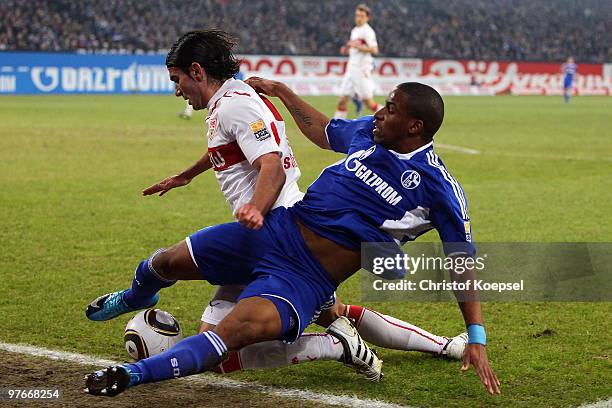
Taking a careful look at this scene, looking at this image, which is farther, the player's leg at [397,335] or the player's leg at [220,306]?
the player's leg at [397,335]

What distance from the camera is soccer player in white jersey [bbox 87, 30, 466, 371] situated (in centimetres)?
430

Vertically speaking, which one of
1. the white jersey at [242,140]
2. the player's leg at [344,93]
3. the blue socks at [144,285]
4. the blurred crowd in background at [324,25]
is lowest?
the blue socks at [144,285]

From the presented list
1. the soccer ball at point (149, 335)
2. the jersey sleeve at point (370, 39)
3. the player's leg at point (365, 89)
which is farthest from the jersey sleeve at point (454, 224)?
the jersey sleeve at point (370, 39)

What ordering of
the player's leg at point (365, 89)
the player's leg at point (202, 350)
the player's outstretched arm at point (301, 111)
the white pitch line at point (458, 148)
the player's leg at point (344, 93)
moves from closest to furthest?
the player's leg at point (202, 350)
the player's outstretched arm at point (301, 111)
the white pitch line at point (458, 148)
the player's leg at point (344, 93)
the player's leg at point (365, 89)

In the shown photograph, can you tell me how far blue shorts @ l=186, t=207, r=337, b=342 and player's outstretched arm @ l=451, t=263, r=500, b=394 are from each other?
0.57 m

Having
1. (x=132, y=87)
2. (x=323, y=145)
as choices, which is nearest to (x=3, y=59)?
(x=132, y=87)

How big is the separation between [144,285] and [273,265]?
30.8 inches

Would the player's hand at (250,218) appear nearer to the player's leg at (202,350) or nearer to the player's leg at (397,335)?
the player's leg at (202,350)

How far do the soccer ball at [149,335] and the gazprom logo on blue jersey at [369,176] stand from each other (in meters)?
1.19

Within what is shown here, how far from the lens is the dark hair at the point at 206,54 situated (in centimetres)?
453

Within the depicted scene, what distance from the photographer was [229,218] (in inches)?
360

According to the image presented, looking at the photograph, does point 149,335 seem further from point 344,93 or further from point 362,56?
point 362,56

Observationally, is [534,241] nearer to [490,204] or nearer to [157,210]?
[490,204]

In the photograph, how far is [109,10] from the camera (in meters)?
41.7
